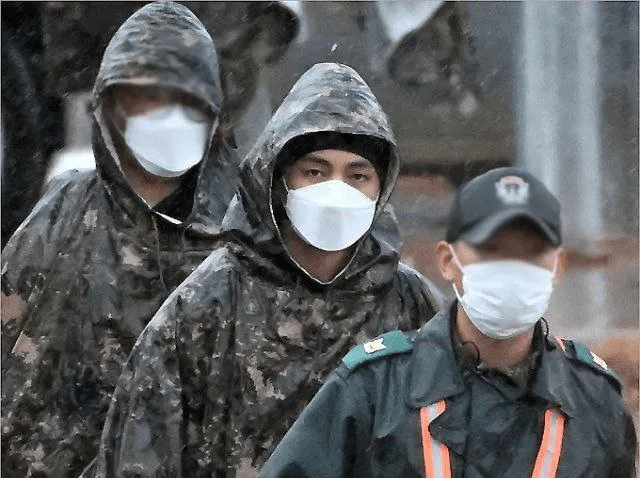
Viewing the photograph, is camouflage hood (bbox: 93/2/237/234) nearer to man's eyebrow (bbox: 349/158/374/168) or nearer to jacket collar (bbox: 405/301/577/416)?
man's eyebrow (bbox: 349/158/374/168)

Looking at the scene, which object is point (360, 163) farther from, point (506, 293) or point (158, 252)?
point (506, 293)

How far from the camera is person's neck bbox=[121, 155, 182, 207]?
17.9 feet

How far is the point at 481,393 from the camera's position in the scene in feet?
11.5

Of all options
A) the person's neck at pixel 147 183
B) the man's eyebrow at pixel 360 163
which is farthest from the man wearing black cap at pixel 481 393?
the person's neck at pixel 147 183

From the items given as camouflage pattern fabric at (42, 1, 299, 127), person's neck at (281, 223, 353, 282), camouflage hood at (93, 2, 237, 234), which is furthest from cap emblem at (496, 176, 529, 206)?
camouflage pattern fabric at (42, 1, 299, 127)

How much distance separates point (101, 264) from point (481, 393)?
215cm

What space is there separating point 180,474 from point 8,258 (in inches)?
52.2

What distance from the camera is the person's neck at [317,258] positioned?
185 inches

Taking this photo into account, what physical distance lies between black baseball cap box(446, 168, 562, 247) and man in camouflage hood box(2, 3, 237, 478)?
184cm

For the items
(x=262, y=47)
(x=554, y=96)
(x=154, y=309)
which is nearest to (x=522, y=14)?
(x=554, y=96)

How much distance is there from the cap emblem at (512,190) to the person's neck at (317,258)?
4.10 feet

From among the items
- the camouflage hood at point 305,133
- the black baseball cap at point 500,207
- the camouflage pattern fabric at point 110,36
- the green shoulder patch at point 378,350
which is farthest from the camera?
the camouflage pattern fabric at point 110,36

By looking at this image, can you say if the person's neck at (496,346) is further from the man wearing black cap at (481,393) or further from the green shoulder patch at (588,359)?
the green shoulder patch at (588,359)

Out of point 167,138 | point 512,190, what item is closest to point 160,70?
point 167,138
